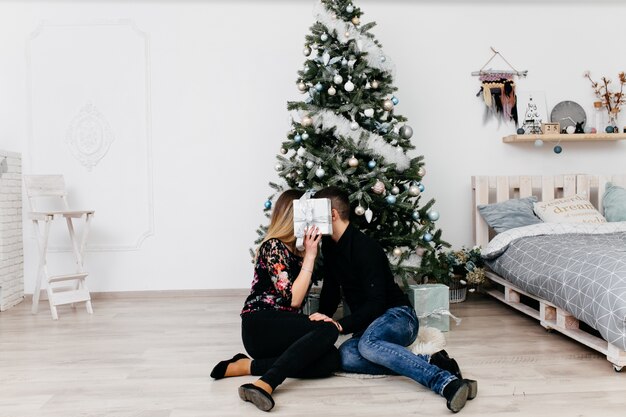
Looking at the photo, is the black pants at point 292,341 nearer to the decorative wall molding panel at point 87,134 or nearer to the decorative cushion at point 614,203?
the decorative wall molding panel at point 87,134

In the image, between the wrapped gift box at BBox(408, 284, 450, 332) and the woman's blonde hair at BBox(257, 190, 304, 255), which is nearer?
the woman's blonde hair at BBox(257, 190, 304, 255)

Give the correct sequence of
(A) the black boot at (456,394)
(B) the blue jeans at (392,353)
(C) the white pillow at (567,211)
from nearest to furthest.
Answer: (A) the black boot at (456,394)
(B) the blue jeans at (392,353)
(C) the white pillow at (567,211)

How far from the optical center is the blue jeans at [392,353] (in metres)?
2.16

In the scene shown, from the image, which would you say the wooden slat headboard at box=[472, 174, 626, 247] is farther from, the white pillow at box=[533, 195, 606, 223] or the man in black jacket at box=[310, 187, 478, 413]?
the man in black jacket at box=[310, 187, 478, 413]

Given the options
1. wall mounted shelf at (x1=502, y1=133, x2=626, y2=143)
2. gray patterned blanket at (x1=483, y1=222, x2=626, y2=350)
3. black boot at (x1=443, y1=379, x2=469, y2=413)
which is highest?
wall mounted shelf at (x1=502, y1=133, x2=626, y2=143)

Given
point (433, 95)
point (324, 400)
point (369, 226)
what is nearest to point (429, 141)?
point (433, 95)

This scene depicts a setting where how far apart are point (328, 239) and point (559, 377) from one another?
3.93 feet

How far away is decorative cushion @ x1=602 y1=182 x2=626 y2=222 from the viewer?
3.96 meters

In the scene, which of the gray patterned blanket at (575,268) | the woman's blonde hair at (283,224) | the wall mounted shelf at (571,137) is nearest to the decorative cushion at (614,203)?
the gray patterned blanket at (575,268)

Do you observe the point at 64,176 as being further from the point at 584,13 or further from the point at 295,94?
the point at 584,13

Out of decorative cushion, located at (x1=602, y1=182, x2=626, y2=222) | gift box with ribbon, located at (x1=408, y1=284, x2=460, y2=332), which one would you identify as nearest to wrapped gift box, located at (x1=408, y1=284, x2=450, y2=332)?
gift box with ribbon, located at (x1=408, y1=284, x2=460, y2=332)

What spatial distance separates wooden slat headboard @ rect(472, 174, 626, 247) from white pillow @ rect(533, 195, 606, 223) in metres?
0.26

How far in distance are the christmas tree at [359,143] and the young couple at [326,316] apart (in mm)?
595

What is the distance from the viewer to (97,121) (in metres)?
4.36
